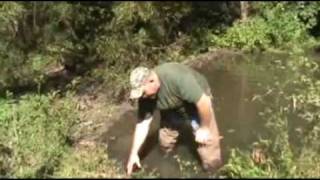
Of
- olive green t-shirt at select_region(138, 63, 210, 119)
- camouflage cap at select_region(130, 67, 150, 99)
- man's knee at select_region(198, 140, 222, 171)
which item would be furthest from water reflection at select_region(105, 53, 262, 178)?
camouflage cap at select_region(130, 67, 150, 99)

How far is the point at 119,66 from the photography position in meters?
10.3

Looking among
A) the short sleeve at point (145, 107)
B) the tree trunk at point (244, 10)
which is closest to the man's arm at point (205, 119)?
the short sleeve at point (145, 107)

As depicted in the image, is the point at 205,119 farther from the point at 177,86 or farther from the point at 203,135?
the point at 177,86

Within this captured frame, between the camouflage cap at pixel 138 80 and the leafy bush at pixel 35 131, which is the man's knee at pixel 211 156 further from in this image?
the leafy bush at pixel 35 131

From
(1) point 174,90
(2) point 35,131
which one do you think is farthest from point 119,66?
(1) point 174,90

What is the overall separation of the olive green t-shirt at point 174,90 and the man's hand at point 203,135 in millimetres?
291

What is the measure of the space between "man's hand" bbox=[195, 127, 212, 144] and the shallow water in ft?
1.13

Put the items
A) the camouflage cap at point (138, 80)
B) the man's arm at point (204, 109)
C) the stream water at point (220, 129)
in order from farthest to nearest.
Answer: the stream water at point (220, 129)
the man's arm at point (204, 109)
the camouflage cap at point (138, 80)

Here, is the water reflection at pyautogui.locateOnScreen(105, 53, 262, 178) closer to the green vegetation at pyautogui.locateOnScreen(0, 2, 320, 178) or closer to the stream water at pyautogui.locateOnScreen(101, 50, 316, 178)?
the stream water at pyautogui.locateOnScreen(101, 50, 316, 178)

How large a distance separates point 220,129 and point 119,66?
232 cm

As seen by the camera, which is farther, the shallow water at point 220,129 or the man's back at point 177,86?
the shallow water at point 220,129

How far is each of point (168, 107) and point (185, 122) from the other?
16.4 inches

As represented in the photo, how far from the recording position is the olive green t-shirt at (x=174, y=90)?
258 inches

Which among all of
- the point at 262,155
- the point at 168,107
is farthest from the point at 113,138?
the point at 262,155
